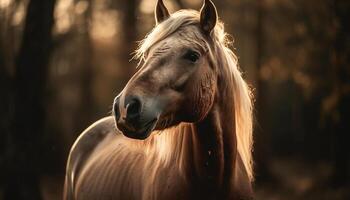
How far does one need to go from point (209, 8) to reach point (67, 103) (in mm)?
21184

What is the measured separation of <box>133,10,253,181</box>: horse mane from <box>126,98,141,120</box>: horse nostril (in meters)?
0.55

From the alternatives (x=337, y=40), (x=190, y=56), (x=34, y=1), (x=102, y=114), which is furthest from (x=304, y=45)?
(x=190, y=56)

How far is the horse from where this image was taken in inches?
122

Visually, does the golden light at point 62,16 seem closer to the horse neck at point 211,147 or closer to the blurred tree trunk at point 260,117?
the blurred tree trunk at point 260,117

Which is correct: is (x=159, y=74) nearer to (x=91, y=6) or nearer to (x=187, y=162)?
(x=187, y=162)

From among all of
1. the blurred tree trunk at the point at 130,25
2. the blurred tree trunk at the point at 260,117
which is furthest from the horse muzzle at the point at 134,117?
the blurred tree trunk at the point at 130,25

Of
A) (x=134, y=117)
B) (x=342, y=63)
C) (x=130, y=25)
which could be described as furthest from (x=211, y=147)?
(x=130, y=25)

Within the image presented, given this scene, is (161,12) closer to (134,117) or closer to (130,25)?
(134,117)

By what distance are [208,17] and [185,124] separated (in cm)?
77

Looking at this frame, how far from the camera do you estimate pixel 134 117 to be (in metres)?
2.99

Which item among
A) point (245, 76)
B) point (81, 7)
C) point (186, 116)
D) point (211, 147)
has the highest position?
point (81, 7)

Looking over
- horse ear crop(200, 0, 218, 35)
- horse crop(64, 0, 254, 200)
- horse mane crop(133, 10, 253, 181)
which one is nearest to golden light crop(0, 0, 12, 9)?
horse crop(64, 0, 254, 200)

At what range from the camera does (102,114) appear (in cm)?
2180

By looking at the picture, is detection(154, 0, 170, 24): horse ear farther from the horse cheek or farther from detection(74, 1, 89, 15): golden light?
detection(74, 1, 89, 15): golden light
